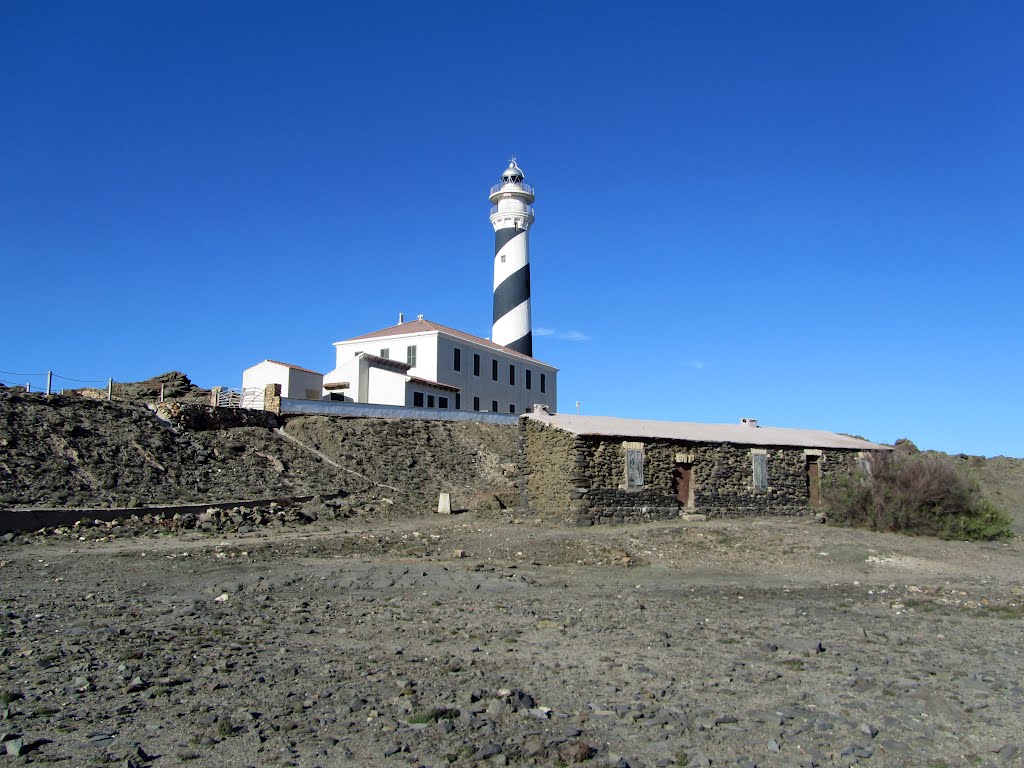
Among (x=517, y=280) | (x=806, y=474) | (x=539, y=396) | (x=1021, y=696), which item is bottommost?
(x=1021, y=696)

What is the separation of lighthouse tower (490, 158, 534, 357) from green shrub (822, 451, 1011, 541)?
2779cm

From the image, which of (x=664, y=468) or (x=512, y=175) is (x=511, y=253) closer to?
(x=512, y=175)

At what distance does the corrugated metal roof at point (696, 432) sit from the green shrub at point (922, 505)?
2.66m

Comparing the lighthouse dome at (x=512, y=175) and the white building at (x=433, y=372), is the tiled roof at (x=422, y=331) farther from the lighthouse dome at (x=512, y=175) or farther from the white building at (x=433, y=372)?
the lighthouse dome at (x=512, y=175)

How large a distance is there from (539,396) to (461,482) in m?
19.9

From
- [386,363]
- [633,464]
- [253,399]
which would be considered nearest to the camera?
[633,464]

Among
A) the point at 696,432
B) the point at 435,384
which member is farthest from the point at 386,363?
the point at 696,432

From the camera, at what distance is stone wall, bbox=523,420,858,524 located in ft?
65.5

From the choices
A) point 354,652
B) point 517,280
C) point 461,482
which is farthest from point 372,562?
point 517,280

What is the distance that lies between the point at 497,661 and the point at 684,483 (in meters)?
14.6

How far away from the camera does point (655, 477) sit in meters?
20.9

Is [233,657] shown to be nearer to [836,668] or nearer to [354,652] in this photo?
[354,652]

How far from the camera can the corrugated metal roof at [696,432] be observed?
68.2 ft

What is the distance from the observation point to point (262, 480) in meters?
25.9
